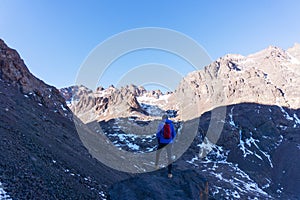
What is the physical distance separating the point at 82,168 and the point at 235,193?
231ft

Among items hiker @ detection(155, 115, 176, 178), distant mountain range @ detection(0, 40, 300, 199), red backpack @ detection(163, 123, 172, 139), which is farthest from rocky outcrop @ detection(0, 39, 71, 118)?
red backpack @ detection(163, 123, 172, 139)

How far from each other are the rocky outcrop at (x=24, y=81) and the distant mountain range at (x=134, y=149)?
8.2 inches

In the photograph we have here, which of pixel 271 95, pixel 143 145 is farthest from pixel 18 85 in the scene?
pixel 271 95

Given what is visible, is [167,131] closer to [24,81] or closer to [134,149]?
[24,81]

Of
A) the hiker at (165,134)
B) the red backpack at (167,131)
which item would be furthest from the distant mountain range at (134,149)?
the red backpack at (167,131)

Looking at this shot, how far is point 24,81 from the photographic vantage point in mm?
53844

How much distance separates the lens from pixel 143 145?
12750 centimetres

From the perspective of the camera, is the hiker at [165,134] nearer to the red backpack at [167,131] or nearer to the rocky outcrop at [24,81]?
the red backpack at [167,131]

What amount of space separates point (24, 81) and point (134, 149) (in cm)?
7317

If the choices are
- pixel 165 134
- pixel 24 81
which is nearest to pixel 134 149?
pixel 24 81

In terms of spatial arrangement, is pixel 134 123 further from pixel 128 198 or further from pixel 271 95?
pixel 128 198

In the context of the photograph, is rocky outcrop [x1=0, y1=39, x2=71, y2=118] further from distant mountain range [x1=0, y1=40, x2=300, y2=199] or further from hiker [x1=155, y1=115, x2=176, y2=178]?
hiker [x1=155, y1=115, x2=176, y2=178]

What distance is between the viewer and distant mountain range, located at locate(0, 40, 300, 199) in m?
16.8

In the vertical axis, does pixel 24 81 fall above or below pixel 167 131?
above
